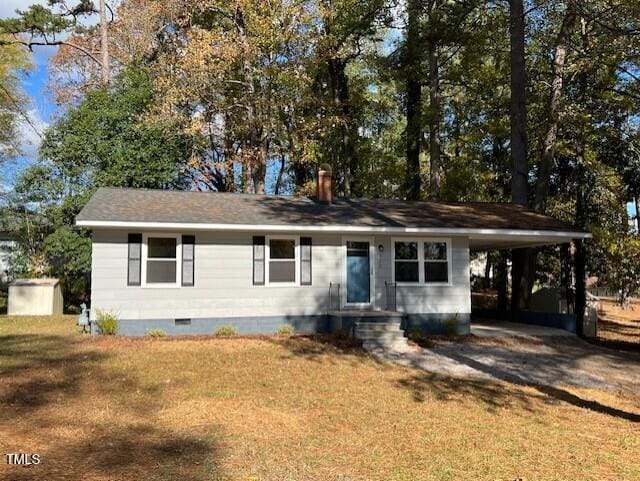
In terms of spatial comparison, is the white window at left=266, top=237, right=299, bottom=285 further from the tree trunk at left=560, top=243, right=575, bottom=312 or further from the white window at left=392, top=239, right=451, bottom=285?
the tree trunk at left=560, top=243, right=575, bottom=312

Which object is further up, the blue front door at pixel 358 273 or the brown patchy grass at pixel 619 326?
the blue front door at pixel 358 273

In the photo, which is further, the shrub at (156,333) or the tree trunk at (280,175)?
the tree trunk at (280,175)

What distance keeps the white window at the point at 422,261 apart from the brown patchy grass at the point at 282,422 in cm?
463

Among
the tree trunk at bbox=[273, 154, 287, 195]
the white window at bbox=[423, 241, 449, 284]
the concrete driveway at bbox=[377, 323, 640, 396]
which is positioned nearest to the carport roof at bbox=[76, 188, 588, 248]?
the white window at bbox=[423, 241, 449, 284]

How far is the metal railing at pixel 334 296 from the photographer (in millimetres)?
15031

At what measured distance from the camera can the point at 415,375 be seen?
10.1 metres

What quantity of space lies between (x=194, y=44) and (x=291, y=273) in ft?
38.1

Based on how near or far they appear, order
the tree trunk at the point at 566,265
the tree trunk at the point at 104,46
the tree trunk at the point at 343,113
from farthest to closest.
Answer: the tree trunk at the point at 343,113 → the tree trunk at the point at 104,46 → the tree trunk at the point at 566,265

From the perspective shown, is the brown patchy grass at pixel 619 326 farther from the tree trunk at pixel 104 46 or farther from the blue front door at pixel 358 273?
the tree trunk at pixel 104 46

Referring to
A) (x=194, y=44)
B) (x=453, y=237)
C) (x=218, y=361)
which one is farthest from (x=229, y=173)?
(x=218, y=361)

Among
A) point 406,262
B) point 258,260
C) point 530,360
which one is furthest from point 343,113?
point 530,360

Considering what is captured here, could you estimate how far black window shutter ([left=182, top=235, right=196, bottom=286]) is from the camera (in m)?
14.0

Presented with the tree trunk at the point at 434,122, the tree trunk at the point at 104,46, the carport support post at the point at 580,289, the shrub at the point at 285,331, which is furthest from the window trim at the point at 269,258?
the tree trunk at the point at 104,46

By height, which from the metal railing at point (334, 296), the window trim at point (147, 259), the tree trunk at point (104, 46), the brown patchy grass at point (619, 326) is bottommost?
the brown patchy grass at point (619, 326)
